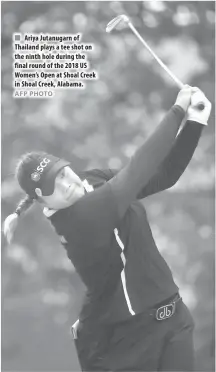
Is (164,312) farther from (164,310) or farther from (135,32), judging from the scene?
(135,32)

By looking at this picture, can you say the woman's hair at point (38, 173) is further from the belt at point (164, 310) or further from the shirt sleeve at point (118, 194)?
the belt at point (164, 310)

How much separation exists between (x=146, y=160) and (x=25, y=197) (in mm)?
367

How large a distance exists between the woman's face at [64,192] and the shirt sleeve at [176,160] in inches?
6.0

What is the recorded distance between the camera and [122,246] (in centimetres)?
126

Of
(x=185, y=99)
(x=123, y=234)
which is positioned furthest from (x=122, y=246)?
(x=185, y=99)

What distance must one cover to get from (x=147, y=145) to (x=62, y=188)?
0.23 m

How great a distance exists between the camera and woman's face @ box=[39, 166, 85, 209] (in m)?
1.23

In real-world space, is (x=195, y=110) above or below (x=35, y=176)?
above

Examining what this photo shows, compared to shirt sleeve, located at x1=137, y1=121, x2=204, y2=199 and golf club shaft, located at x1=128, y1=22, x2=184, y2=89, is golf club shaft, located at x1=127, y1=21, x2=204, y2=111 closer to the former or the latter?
golf club shaft, located at x1=128, y1=22, x2=184, y2=89

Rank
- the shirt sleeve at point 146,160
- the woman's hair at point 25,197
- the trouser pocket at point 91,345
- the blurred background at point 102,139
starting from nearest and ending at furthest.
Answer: the shirt sleeve at point 146,160 < the woman's hair at point 25,197 < the trouser pocket at point 91,345 < the blurred background at point 102,139

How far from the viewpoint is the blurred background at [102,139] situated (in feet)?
4.75

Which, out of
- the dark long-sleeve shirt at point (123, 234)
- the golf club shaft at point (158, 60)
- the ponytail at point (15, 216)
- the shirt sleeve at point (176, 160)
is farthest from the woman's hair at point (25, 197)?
the golf club shaft at point (158, 60)

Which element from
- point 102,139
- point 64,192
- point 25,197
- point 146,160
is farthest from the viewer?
point 102,139

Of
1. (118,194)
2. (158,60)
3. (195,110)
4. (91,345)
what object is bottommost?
(91,345)
